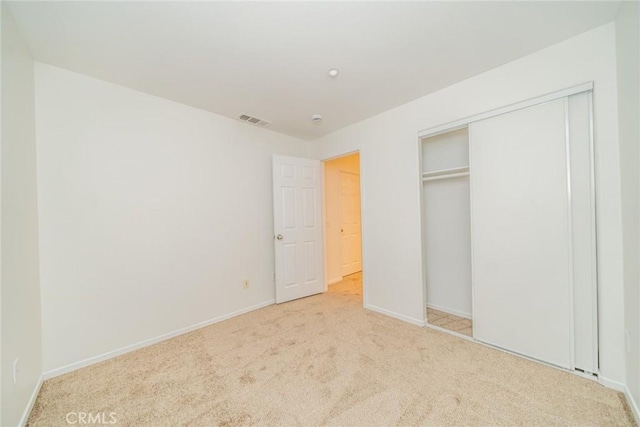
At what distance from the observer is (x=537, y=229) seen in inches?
80.4

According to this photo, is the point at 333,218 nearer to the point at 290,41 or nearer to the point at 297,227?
the point at 297,227

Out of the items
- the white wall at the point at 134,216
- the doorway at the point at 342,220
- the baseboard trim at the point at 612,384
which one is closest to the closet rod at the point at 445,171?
the doorway at the point at 342,220

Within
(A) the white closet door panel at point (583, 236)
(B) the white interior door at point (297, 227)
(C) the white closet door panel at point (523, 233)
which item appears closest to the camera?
(A) the white closet door panel at point (583, 236)

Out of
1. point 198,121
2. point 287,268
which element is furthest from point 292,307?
point 198,121

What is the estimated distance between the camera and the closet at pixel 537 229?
187cm

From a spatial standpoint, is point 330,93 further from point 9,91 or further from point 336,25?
point 9,91

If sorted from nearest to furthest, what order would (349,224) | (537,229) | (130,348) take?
(537,229) < (130,348) < (349,224)

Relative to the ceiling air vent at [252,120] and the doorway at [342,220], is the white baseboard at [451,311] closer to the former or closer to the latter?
the doorway at [342,220]

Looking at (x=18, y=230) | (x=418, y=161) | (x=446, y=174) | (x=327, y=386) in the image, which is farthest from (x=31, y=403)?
(x=446, y=174)

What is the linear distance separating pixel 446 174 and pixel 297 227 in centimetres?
208

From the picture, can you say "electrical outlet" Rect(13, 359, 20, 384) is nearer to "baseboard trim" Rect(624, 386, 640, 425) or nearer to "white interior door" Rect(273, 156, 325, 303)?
"white interior door" Rect(273, 156, 325, 303)

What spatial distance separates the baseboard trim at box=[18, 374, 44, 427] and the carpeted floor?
0.04m

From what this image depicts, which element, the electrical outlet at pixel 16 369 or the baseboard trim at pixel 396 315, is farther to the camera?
the baseboard trim at pixel 396 315

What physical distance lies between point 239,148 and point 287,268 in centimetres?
176
